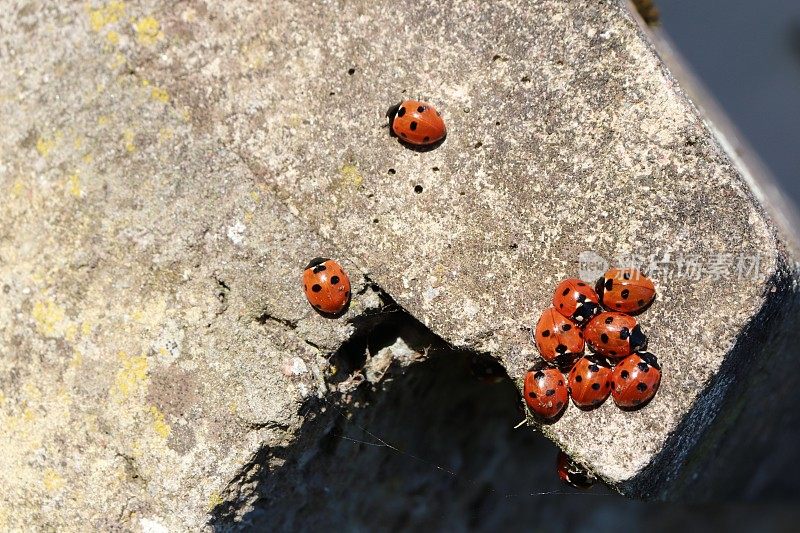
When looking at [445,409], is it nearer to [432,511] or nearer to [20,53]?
[432,511]

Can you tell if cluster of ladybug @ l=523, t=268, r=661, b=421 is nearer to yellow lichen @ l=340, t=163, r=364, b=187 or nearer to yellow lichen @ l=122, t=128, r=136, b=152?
yellow lichen @ l=340, t=163, r=364, b=187

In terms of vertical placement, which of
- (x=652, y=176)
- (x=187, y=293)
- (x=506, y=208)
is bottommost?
(x=187, y=293)

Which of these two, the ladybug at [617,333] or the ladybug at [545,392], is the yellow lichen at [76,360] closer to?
the ladybug at [545,392]

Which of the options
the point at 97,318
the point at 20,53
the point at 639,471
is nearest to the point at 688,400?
the point at 639,471

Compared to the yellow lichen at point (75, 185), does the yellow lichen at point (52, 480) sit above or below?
below

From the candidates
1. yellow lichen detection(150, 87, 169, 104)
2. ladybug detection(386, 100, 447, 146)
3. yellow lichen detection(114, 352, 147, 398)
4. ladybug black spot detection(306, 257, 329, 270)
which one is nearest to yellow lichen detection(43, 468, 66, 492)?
yellow lichen detection(114, 352, 147, 398)

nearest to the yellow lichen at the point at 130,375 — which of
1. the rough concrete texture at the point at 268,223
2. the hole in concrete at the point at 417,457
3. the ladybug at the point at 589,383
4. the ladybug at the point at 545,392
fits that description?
the rough concrete texture at the point at 268,223

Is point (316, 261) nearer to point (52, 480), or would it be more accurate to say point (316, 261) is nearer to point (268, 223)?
point (268, 223)
